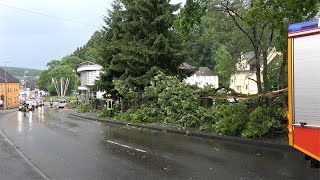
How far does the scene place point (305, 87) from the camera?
23.9 feet

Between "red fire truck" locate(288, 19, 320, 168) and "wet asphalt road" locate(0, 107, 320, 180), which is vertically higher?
"red fire truck" locate(288, 19, 320, 168)

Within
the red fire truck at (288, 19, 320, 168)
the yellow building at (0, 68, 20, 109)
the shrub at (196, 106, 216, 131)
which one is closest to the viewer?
the red fire truck at (288, 19, 320, 168)

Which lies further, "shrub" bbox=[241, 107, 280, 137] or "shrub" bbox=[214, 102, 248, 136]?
"shrub" bbox=[214, 102, 248, 136]

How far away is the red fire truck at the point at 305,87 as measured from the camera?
7.02m

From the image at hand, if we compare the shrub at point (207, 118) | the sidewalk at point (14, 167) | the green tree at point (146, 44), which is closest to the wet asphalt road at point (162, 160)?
the sidewalk at point (14, 167)

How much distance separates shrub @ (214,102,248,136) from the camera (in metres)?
18.2

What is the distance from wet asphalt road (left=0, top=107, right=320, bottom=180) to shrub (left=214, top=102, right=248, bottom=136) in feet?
3.38

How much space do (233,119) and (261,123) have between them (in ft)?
4.75

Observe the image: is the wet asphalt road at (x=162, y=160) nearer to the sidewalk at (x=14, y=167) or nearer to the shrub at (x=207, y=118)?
the sidewalk at (x=14, y=167)

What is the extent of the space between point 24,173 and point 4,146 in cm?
742

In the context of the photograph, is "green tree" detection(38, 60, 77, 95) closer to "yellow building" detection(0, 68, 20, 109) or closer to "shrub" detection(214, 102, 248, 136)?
"yellow building" detection(0, 68, 20, 109)

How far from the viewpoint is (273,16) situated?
49.9 ft

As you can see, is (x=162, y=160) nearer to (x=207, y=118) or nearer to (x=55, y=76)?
(x=207, y=118)

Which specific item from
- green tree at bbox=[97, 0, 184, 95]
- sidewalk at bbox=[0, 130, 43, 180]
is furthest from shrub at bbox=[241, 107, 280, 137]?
green tree at bbox=[97, 0, 184, 95]
